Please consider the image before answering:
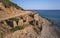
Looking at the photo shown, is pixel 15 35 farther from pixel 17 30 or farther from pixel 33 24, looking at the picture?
pixel 33 24

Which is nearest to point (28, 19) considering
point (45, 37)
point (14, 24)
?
point (45, 37)

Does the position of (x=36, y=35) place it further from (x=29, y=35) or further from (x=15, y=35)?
(x=15, y=35)

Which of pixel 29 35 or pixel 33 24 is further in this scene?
pixel 33 24

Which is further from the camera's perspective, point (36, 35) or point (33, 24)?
point (33, 24)

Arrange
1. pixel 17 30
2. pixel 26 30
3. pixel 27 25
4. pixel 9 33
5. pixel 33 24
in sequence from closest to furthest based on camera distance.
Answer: pixel 9 33 → pixel 17 30 → pixel 26 30 → pixel 27 25 → pixel 33 24

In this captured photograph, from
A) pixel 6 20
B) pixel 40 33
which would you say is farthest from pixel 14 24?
pixel 40 33

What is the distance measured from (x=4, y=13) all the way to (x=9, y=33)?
381 inches

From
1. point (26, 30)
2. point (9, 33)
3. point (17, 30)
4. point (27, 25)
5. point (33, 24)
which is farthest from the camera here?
point (33, 24)

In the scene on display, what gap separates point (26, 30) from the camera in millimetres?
39062

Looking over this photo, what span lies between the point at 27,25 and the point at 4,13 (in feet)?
14.3

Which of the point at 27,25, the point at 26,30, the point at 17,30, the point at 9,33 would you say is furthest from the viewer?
the point at 27,25

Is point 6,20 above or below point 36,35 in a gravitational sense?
above

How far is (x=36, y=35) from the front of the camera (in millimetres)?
40281

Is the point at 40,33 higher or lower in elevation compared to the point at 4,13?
lower
